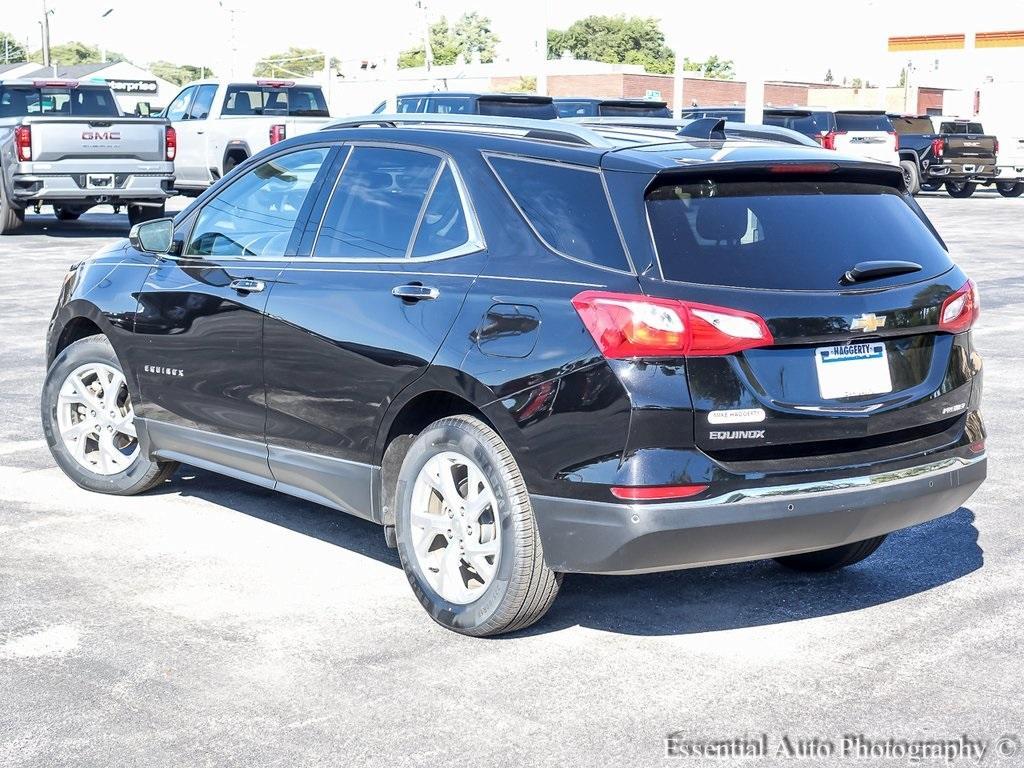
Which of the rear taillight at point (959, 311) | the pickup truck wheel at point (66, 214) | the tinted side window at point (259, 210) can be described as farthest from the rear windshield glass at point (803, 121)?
the rear taillight at point (959, 311)

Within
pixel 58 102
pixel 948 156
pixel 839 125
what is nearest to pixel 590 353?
pixel 58 102

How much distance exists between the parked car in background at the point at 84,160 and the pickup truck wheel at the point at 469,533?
16.3m

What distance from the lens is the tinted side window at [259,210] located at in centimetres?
592

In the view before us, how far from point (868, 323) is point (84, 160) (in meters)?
17.4

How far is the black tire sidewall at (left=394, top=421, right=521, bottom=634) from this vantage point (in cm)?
475

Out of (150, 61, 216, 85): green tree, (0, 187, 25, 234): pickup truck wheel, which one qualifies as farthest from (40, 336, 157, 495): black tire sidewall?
(150, 61, 216, 85): green tree

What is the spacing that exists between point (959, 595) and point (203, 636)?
Answer: 282 cm

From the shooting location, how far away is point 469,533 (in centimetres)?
498

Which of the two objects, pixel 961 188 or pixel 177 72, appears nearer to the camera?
pixel 961 188

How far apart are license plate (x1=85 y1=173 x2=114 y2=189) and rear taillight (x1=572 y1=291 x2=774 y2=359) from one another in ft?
56.3

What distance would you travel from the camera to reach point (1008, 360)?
11172mm

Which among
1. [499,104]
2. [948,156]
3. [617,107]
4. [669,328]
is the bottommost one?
[948,156]

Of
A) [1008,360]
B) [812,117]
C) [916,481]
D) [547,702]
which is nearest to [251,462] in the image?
[547,702]

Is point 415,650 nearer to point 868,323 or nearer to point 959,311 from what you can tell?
point 868,323
